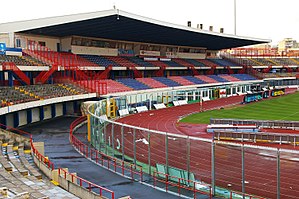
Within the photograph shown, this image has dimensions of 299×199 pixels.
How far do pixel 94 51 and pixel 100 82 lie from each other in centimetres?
1022

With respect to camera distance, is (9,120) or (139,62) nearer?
(9,120)

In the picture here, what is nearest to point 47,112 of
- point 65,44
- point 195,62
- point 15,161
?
point 65,44

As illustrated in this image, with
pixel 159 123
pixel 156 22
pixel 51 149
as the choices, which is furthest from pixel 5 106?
pixel 156 22

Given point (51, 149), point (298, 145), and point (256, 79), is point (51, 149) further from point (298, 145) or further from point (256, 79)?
point (256, 79)

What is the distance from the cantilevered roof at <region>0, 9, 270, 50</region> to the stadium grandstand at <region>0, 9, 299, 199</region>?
0.12 meters

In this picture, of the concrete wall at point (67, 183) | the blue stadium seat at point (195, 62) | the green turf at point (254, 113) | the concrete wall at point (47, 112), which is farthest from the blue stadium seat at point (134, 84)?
the concrete wall at point (67, 183)

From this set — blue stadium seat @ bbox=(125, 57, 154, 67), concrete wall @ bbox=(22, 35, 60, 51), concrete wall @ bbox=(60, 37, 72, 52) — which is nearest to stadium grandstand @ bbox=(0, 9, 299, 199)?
concrete wall @ bbox=(60, 37, 72, 52)

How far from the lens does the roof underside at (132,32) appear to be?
43500 mm

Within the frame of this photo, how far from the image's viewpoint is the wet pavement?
1533 centimetres

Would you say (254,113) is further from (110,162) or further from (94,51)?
(94,51)

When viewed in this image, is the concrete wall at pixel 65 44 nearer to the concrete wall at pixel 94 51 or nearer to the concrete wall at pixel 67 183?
the concrete wall at pixel 94 51

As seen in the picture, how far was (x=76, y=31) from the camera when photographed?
47625mm

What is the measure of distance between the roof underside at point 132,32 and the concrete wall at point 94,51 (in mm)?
2363

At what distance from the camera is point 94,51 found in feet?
184
